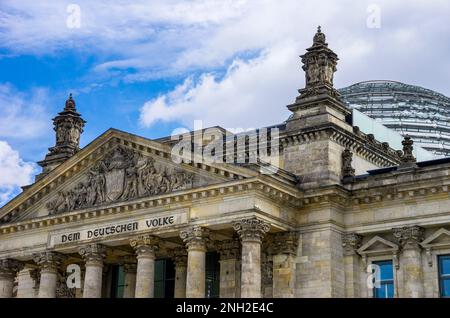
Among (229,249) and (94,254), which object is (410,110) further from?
(94,254)

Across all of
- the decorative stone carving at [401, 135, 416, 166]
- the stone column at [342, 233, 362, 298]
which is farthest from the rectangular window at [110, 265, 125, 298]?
the decorative stone carving at [401, 135, 416, 166]

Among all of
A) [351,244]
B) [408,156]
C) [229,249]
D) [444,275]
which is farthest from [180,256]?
[444,275]

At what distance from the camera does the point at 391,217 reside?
4069cm

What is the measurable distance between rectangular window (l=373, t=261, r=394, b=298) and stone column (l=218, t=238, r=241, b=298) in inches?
266

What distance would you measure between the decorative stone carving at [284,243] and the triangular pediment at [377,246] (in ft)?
10.2

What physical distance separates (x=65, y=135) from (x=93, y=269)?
12.9 metres

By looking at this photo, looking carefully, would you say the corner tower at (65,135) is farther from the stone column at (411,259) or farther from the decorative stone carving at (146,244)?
the stone column at (411,259)

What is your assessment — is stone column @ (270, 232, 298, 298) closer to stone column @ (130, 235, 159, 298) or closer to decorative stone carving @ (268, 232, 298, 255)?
decorative stone carving @ (268, 232, 298, 255)

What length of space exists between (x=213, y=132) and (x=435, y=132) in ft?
87.5

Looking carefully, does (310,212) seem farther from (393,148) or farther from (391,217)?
(393,148)

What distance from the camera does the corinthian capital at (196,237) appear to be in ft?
133

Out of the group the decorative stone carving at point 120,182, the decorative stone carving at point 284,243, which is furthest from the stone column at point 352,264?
the decorative stone carving at point 120,182

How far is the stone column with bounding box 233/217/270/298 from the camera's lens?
38.6m
